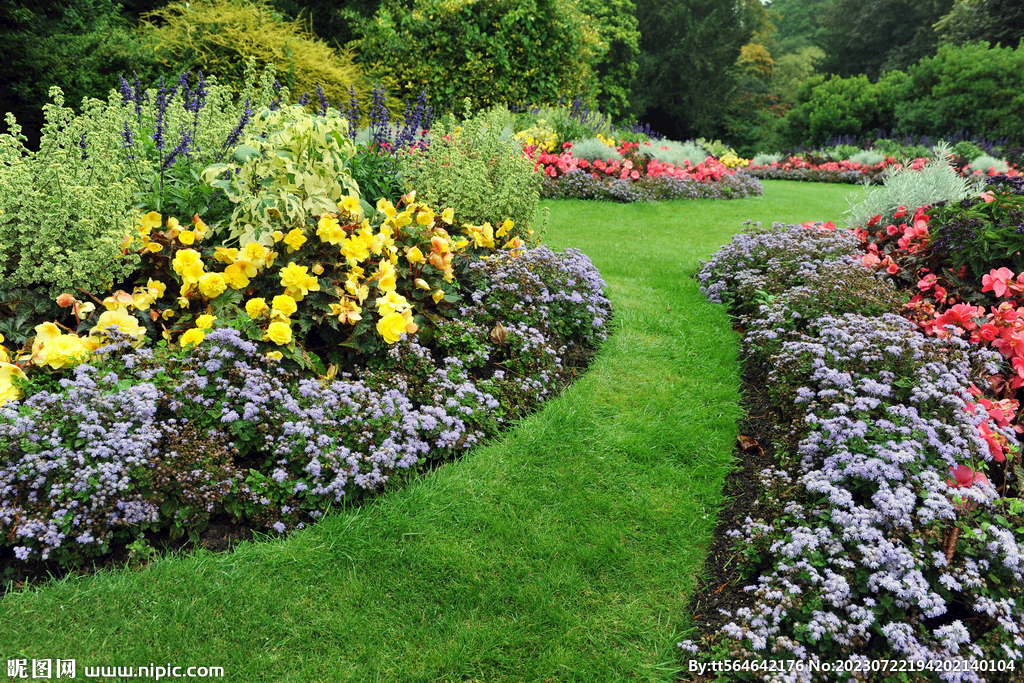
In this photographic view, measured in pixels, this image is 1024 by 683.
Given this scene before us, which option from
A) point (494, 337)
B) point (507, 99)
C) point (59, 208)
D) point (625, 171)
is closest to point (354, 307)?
point (494, 337)

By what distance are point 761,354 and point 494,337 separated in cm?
165

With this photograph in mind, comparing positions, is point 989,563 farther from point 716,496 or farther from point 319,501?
point 319,501

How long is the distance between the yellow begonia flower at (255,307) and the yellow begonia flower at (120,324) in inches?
16.7

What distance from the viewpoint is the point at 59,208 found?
254cm

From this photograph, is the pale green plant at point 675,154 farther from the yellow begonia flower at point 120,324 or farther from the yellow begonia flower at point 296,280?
the yellow begonia flower at point 120,324

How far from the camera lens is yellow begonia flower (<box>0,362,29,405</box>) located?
2.29 m

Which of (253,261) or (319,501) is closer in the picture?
(319,501)

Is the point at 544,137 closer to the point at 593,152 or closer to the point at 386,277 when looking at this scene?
the point at 593,152

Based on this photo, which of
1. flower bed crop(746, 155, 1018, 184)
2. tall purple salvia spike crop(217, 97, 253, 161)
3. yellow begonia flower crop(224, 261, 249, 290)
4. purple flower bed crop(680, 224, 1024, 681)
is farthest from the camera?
flower bed crop(746, 155, 1018, 184)

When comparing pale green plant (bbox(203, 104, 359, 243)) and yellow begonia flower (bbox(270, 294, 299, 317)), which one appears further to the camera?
pale green plant (bbox(203, 104, 359, 243))

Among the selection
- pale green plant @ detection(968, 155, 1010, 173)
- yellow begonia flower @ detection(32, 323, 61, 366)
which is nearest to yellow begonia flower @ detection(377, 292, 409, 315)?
yellow begonia flower @ detection(32, 323, 61, 366)

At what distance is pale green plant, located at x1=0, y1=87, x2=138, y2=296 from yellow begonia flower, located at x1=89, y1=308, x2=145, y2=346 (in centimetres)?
20

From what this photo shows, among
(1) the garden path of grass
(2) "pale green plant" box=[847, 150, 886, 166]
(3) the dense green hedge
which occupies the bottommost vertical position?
(1) the garden path of grass

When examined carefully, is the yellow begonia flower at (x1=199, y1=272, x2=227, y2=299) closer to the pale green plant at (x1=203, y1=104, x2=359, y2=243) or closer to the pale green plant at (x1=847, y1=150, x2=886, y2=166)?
the pale green plant at (x1=203, y1=104, x2=359, y2=243)
